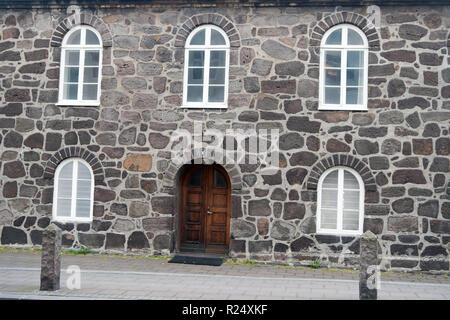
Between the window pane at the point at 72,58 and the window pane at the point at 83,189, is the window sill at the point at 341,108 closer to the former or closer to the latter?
the window pane at the point at 83,189

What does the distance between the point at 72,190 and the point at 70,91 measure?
2462 millimetres

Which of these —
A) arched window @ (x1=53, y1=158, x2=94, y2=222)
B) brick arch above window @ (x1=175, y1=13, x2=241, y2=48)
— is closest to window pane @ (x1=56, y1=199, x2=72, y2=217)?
arched window @ (x1=53, y1=158, x2=94, y2=222)

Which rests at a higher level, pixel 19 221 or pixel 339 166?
pixel 339 166

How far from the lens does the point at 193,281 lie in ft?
30.4

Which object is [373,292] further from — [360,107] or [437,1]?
[437,1]

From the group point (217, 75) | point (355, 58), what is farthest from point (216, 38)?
point (355, 58)

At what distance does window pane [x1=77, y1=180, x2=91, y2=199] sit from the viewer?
1200cm

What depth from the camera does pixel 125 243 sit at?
38.3 ft

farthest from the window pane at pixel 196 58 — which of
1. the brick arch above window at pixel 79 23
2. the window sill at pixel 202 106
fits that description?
the brick arch above window at pixel 79 23

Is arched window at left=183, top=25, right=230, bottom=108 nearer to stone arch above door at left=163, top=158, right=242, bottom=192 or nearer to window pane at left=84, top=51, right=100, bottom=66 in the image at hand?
stone arch above door at left=163, top=158, right=242, bottom=192

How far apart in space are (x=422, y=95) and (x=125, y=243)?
7690 millimetres

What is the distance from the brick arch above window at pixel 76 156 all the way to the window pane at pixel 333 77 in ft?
19.0

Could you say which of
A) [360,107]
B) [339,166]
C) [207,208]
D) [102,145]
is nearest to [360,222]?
[339,166]
